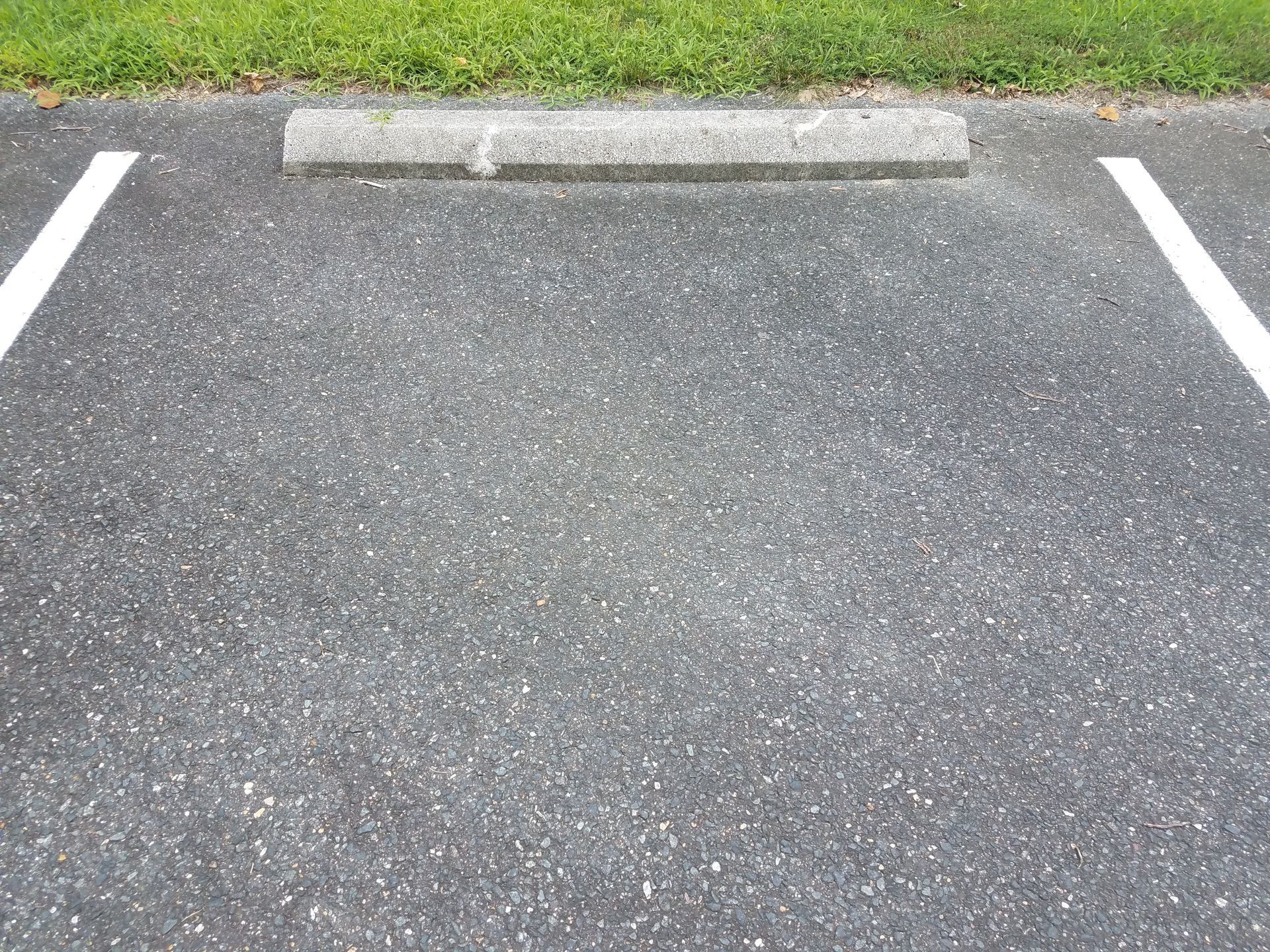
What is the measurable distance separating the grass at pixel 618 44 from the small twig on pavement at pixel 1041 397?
2383 millimetres

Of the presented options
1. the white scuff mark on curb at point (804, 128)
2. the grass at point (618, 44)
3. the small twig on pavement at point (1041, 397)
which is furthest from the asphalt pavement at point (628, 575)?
the grass at point (618, 44)

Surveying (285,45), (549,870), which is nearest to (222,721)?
(549,870)

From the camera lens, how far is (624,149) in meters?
4.12

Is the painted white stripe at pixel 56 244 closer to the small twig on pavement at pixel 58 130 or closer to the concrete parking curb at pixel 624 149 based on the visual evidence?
the small twig on pavement at pixel 58 130

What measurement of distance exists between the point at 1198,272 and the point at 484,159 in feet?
10.5

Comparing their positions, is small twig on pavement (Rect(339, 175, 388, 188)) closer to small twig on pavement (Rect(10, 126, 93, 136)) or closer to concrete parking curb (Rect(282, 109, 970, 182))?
concrete parking curb (Rect(282, 109, 970, 182))

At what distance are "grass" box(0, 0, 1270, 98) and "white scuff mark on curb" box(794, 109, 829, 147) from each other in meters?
0.52

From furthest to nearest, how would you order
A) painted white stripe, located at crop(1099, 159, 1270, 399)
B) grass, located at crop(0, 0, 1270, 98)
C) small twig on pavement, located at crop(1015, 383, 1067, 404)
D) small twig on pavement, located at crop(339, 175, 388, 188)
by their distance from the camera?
grass, located at crop(0, 0, 1270, 98) < small twig on pavement, located at crop(339, 175, 388, 188) < painted white stripe, located at crop(1099, 159, 1270, 399) < small twig on pavement, located at crop(1015, 383, 1067, 404)

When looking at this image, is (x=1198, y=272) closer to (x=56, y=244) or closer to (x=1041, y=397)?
(x=1041, y=397)

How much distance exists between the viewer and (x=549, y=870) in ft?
6.40

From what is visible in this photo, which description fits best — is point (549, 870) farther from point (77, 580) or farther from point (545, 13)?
point (545, 13)

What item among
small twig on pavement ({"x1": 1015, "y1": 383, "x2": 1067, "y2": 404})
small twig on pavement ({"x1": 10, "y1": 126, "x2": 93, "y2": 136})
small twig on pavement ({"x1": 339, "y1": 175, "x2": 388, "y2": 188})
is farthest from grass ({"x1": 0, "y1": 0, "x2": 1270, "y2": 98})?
small twig on pavement ({"x1": 1015, "y1": 383, "x2": 1067, "y2": 404})

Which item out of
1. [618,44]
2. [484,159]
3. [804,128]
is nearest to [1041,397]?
[804,128]

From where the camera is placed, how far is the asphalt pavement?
1.94 m
